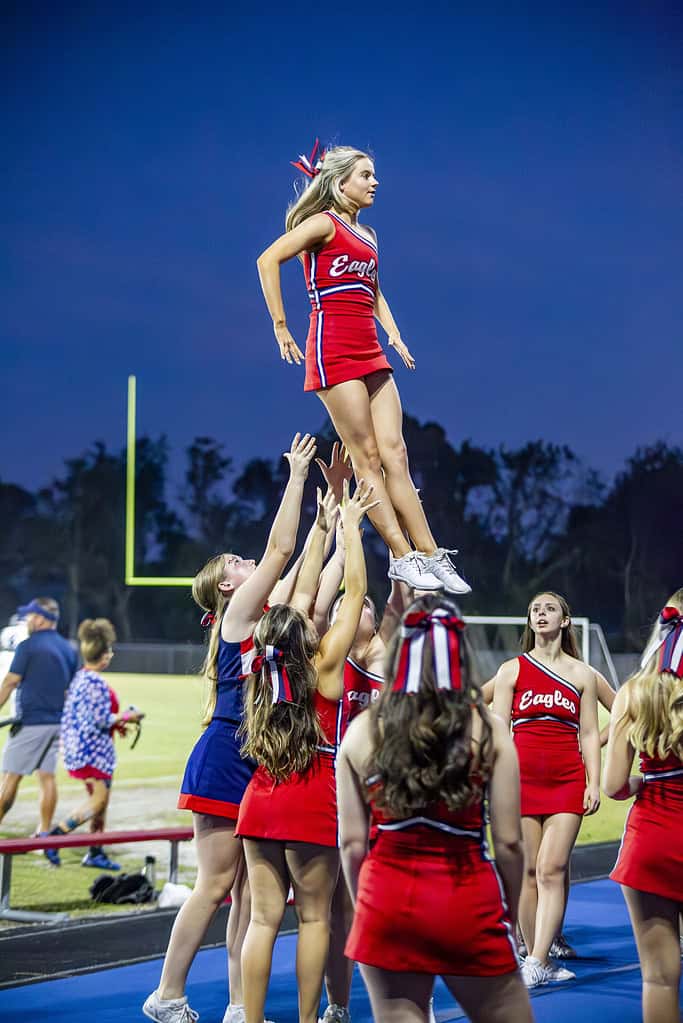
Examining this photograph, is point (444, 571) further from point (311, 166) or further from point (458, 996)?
point (458, 996)

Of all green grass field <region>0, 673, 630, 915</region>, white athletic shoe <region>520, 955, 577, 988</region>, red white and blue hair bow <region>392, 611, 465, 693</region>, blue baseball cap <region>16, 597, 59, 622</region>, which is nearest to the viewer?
red white and blue hair bow <region>392, 611, 465, 693</region>

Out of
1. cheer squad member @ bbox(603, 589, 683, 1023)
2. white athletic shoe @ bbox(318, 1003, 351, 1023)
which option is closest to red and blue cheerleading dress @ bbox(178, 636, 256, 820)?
white athletic shoe @ bbox(318, 1003, 351, 1023)

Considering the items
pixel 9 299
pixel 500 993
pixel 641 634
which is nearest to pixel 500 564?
pixel 641 634

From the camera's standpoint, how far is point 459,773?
7.39 ft

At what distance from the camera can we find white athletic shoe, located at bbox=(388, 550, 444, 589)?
3738 millimetres

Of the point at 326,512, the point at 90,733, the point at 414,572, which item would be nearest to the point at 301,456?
the point at 326,512

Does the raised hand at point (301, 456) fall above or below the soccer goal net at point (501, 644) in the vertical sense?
above

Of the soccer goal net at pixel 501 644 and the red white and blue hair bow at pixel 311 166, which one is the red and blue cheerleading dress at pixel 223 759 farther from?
the soccer goal net at pixel 501 644

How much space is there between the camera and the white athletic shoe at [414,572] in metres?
3.74

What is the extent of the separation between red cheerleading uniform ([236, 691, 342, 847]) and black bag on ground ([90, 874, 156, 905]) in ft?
13.9

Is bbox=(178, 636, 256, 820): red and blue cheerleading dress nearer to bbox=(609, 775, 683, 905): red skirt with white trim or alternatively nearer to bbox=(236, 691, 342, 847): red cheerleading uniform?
bbox=(236, 691, 342, 847): red cheerleading uniform

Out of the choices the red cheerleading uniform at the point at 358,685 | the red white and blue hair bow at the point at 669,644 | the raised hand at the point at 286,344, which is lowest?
the red cheerleading uniform at the point at 358,685

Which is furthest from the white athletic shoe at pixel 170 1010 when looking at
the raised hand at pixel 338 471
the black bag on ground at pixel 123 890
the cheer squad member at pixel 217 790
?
the black bag on ground at pixel 123 890

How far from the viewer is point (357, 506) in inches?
142
